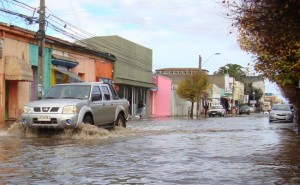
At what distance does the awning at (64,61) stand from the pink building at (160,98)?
1856 cm

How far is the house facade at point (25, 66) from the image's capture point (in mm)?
23594

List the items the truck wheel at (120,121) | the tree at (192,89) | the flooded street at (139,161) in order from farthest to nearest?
1. the tree at (192,89)
2. the truck wheel at (120,121)
3. the flooded street at (139,161)

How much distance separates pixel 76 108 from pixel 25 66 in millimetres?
11065

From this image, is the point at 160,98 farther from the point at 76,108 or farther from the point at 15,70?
the point at 76,108

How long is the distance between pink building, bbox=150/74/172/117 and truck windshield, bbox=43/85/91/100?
32907 mm

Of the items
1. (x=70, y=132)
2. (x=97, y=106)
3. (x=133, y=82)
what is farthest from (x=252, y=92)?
(x=70, y=132)

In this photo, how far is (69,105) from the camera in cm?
1404

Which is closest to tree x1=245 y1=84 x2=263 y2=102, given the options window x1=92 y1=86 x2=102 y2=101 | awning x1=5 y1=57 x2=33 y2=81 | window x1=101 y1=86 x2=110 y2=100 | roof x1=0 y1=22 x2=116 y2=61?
roof x1=0 y1=22 x2=116 y2=61

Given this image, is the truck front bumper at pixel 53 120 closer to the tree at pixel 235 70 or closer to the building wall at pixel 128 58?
the building wall at pixel 128 58

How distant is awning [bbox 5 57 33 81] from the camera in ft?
76.8

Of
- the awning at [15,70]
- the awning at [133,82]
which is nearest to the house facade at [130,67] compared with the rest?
the awning at [133,82]

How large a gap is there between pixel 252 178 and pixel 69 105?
762 cm

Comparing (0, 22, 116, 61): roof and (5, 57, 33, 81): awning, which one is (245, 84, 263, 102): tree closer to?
(0, 22, 116, 61): roof

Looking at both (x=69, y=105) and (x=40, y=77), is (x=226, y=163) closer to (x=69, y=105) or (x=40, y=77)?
(x=69, y=105)
